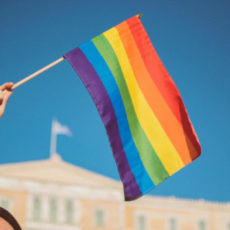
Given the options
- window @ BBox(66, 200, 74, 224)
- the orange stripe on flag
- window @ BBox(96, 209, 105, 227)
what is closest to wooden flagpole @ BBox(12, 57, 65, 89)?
the orange stripe on flag

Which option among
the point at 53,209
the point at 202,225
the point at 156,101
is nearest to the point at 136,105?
the point at 156,101

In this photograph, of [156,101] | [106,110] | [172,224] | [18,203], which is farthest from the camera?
[172,224]

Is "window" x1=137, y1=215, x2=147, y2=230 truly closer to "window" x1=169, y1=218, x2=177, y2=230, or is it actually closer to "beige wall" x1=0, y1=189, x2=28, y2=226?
"window" x1=169, y1=218, x2=177, y2=230

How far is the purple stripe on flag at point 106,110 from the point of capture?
4.75m

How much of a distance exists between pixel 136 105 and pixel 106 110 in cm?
43

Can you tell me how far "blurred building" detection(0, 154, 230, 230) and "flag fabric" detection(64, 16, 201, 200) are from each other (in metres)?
25.8

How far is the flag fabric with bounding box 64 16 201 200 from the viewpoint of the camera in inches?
194

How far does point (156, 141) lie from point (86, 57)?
3.72 ft

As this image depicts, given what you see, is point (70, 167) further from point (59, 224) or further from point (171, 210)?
point (171, 210)

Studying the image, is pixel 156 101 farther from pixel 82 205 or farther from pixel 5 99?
pixel 82 205

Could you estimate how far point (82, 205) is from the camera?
31.9 meters

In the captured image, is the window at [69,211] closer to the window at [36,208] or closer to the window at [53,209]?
the window at [53,209]

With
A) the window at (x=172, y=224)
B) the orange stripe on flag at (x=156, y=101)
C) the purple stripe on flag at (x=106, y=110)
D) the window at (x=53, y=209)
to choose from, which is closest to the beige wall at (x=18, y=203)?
the window at (x=53, y=209)

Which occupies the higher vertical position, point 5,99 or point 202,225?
point 202,225
